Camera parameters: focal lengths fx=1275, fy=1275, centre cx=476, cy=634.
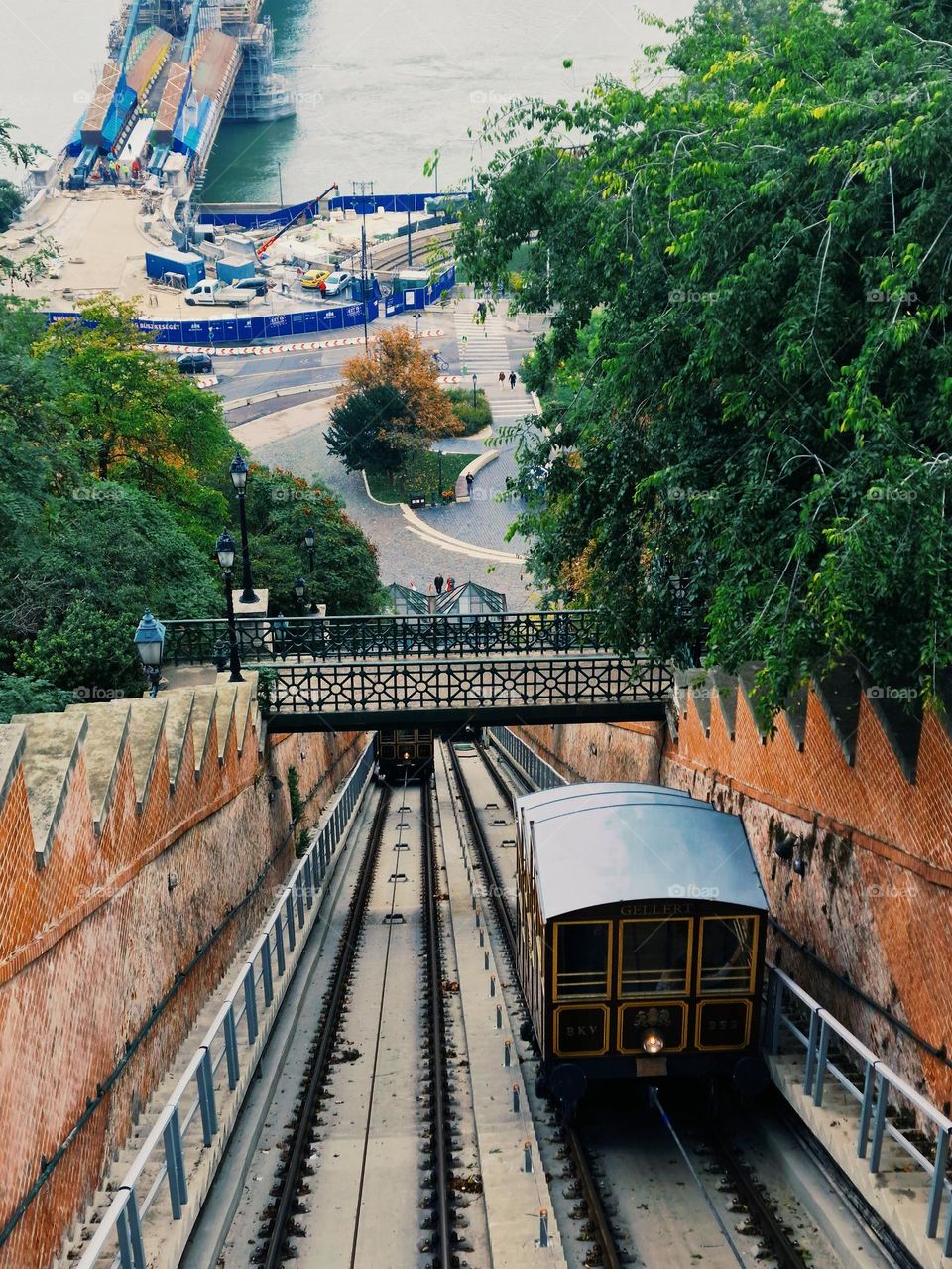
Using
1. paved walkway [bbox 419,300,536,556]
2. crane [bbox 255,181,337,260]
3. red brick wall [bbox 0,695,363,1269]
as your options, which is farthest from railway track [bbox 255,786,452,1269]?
crane [bbox 255,181,337,260]

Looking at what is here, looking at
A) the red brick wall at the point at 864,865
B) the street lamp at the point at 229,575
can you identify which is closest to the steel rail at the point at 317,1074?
the street lamp at the point at 229,575

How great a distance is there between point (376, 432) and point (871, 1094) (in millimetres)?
41910

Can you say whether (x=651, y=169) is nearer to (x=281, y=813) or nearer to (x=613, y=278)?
(x=613, y=278)

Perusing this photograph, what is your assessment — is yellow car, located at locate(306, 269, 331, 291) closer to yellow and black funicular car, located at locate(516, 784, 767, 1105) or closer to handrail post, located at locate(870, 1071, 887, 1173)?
yellow and black funicular car, located at locate(516, 784, 767, 1105)

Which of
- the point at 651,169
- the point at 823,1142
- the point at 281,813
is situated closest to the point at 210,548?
the point at 281,813

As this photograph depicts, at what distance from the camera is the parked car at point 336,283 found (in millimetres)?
81438

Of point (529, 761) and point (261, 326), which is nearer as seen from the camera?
point (529, 761)

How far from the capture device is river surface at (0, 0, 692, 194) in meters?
115

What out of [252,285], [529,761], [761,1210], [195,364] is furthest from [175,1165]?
[252,285]

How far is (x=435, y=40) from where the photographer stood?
157625mm

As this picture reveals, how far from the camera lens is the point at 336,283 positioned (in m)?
82.6

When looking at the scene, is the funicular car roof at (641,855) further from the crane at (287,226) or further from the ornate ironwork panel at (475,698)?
the crane at (287,226)

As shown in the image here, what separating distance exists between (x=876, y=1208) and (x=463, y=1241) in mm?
3174

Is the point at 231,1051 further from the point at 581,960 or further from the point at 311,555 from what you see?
the point at 311,555
